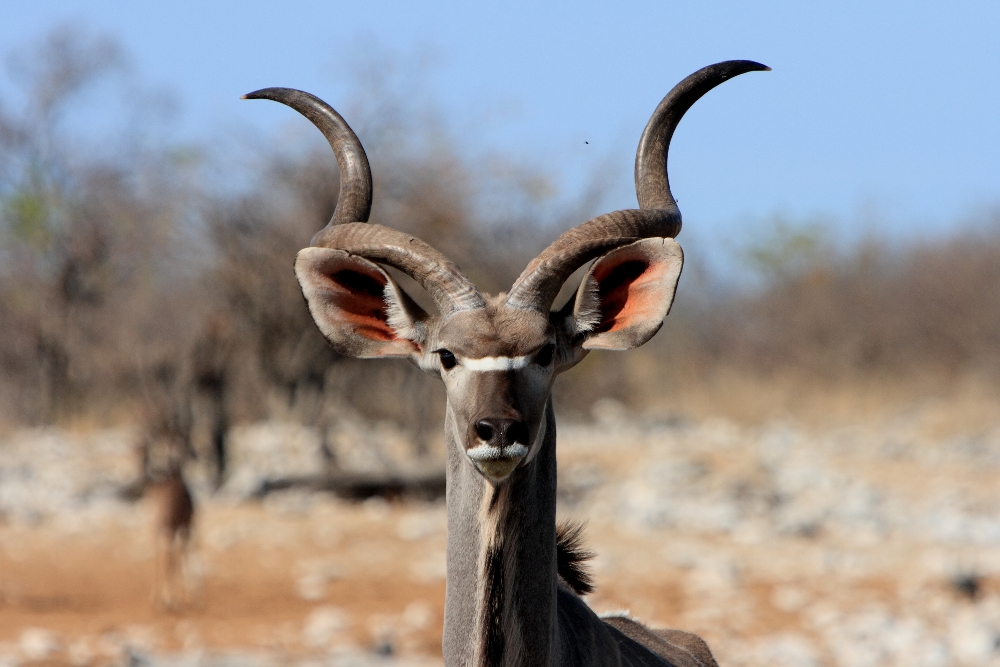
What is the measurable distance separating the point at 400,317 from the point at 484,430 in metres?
0.74

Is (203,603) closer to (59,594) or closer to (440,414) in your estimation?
(59,594)

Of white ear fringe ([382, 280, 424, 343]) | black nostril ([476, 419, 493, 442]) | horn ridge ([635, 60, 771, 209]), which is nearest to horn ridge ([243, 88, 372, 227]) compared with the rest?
white ear fringe ([382, 280, 424, 343])

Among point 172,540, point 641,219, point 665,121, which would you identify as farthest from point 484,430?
point 172,540

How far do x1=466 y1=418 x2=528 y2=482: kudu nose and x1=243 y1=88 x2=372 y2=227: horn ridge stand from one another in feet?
3.65

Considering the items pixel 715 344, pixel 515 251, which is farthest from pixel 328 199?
pixel 715 344

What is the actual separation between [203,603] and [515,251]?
10.1 meters

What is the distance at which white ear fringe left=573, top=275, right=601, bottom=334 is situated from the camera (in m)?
4.07

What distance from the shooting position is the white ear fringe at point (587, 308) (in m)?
4.07

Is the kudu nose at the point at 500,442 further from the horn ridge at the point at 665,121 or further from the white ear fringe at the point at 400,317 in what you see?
the horn ridge at the point at 665,121

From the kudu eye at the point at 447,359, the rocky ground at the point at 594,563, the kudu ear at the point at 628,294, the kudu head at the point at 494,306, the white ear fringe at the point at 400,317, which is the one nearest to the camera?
the kudu head at the point at 494,306

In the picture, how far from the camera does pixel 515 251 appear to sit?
20.1 m

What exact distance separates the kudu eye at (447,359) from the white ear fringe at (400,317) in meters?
0.24

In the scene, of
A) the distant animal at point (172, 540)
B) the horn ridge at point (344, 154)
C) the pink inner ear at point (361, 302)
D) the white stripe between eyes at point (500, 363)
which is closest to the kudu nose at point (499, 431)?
the white stripe between eyes at point (500, 363)

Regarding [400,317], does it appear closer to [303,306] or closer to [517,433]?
[517,433]
